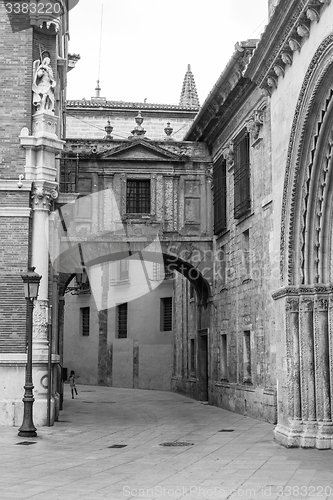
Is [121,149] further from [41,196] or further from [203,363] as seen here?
[203,363]

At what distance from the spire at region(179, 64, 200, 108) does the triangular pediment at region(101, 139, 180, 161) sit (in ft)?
57.4

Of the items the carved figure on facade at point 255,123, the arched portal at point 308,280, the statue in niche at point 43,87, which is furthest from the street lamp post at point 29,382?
the carved figure on facade at point 255,123

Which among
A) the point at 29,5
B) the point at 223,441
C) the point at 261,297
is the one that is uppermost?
the point at 29,5

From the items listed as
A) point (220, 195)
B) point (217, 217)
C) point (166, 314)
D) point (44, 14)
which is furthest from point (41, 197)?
point (166, 314)

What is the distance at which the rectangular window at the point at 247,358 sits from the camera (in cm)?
2007

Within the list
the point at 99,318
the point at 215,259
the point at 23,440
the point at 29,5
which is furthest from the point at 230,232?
the point at 99,318

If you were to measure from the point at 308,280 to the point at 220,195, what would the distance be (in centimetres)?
1117

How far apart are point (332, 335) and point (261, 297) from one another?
6.96 m

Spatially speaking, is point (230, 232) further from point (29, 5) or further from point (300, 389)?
point (300, 389)

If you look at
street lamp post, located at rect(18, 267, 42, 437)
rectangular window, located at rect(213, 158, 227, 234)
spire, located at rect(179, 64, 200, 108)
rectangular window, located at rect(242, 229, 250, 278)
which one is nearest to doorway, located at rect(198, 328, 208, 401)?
rectangular window, located at rect(213, 158, 227, 234)

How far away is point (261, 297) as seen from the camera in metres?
18.9

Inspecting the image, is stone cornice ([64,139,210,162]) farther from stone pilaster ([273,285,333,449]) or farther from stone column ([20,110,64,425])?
stone pilaster ([273,285,333,449])

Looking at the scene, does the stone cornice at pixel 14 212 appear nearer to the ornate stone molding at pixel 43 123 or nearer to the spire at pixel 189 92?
the ornate stone molding at pixel 43 123

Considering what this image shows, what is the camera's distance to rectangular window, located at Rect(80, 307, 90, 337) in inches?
1548
